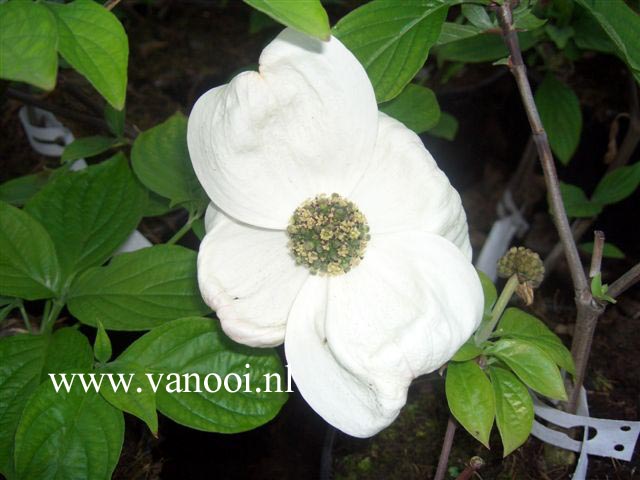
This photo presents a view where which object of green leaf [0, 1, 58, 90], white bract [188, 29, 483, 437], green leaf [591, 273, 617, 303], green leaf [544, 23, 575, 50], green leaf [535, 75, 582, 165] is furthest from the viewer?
green leaf [535, 75, 582, 165]

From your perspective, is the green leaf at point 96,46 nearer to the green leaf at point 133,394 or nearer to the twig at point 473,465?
the green leaf at point 133,394

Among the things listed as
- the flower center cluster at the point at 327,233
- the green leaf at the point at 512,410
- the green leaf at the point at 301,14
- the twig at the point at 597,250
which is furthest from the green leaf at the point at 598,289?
the green leaf at the point at 301,14

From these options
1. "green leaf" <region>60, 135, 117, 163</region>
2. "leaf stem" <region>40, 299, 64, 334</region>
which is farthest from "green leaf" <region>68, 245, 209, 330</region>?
"green leaf" <region>60, 135, 117, 163</region>

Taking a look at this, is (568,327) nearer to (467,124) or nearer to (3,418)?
(467,124)

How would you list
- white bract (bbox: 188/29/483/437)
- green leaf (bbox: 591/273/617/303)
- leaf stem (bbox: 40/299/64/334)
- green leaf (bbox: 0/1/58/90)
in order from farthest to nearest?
leaf stem (bbox: 40/299/64/334), green leaf (bbox: 591/273/617/303), white bract (bbox: 188/29/483/437), green leaf (bbox: 0/1/58/90)

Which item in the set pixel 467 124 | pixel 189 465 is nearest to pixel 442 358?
pixel 189 465

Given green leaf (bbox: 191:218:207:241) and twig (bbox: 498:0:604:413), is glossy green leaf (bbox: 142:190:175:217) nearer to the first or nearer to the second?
green leaf (bbox: 191:218:207:241)

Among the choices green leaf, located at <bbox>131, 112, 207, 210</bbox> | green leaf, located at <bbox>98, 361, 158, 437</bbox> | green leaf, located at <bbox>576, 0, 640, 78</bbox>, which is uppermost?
green leaf, located at <bbox>576, 0, 640, 78</bbox>
